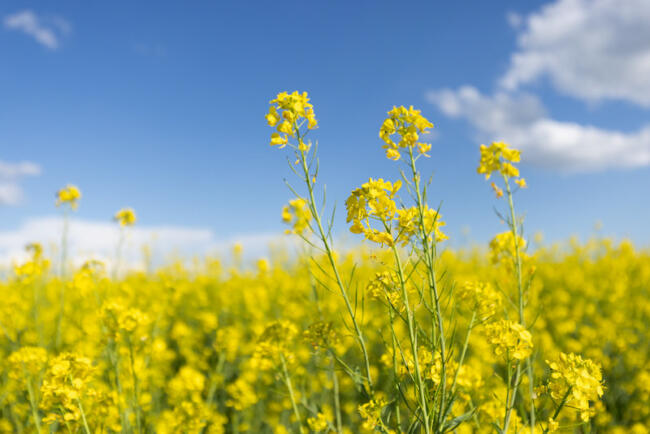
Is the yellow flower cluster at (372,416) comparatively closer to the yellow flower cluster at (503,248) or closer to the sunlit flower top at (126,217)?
the yellow flower cluster at (503,248)

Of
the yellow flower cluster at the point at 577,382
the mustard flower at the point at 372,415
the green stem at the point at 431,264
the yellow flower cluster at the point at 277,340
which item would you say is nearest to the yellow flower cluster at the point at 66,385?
the yellow flower cluster at the point at 277,340

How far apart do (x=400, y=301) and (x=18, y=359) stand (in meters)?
2.74

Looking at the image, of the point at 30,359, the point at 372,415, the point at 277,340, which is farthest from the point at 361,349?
the point at 30,359

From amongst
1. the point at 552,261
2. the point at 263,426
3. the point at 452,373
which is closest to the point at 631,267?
the point at 552,261

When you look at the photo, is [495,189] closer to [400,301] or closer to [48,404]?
[400,301]

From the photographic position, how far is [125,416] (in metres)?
A: 2.61

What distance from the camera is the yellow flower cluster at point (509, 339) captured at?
6.04 ft

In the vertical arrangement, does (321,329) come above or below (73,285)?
below

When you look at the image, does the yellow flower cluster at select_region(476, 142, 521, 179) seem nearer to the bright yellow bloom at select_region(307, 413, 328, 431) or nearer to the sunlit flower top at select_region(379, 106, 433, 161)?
the sunlit flower top at select_region(379, 106, 433, 161)

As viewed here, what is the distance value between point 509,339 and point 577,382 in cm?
29

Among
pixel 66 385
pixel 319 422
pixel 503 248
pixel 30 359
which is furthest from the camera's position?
pixel 30 359

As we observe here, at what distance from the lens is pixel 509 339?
185cm

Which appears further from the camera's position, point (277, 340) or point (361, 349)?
point (277, 340)

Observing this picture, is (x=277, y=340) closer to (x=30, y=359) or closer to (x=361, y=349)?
(x=361, y=349)
